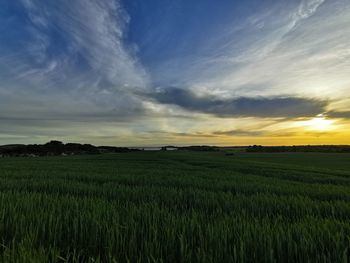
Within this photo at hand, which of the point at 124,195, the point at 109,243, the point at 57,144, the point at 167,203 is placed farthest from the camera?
the point at 57,144

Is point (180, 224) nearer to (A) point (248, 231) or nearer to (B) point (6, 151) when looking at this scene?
(A) point (248, 231)

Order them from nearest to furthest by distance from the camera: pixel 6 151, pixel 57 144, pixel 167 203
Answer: pixel 167 203, pixel 6 151, pixel 57 144

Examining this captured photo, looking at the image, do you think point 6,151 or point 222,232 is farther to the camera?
point 6,151

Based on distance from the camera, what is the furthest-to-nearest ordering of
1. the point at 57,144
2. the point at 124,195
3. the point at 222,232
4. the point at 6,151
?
1. the point at 57,144
2. the point at 6,151
3. the point at 124,195
4. the point at 222,232

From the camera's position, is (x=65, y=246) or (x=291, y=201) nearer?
(x=65, y=246)

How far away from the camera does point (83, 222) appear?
11.1 feet

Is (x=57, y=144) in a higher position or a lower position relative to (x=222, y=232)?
higher

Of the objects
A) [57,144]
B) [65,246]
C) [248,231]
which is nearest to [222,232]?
[248,231]

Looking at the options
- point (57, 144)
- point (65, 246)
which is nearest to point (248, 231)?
point (65, 246)

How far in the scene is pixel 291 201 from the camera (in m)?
6.03

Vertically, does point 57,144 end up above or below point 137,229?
above

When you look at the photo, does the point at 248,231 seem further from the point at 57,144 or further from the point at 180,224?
the point at 57,144

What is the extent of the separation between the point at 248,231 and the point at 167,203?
9.65 ft

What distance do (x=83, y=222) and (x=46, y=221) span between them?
0.41 meters
